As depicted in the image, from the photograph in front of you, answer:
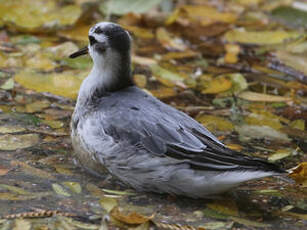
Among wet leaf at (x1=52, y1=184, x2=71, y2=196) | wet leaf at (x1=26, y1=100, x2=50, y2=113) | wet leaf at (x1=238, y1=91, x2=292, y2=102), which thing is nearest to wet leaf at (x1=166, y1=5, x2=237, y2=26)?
wet leaf at (x1=238, y1=91, x2=292, y2=102)

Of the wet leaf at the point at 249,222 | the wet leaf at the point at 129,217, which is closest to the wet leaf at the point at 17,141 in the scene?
the wet leaf at the point at 129,217

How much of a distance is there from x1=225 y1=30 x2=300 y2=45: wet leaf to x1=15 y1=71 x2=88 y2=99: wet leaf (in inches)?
88.2

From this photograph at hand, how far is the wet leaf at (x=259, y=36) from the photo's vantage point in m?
6.55

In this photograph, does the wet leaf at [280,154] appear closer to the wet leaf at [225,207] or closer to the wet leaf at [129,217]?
the wet leaf at [225,207]

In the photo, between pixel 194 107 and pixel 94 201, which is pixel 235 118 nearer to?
pixel 194 107

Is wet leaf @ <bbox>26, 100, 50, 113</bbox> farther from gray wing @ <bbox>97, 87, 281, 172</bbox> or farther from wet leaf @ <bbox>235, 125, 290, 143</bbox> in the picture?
wet leaf @ <bbox>235, 125, 290, 143</bbox>

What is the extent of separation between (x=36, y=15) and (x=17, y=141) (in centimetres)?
259

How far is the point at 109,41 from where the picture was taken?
3.86m

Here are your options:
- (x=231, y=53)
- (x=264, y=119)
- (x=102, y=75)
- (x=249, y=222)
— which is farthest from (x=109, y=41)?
(x=231, y=53)

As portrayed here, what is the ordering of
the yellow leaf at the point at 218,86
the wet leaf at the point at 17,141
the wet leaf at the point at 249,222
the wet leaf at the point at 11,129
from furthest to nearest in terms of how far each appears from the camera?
the yellow leaf at the point at 218,86 → the wet leaf at the point at 11,129 → the wet leaf at the point at 17,141 → the wet leaf at the point at 249,222

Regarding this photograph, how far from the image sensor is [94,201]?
11.0 ft

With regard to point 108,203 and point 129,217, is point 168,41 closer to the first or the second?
point 108,203

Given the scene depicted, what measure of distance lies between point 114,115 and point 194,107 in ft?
4.98

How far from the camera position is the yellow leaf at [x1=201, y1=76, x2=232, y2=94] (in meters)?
5.49
